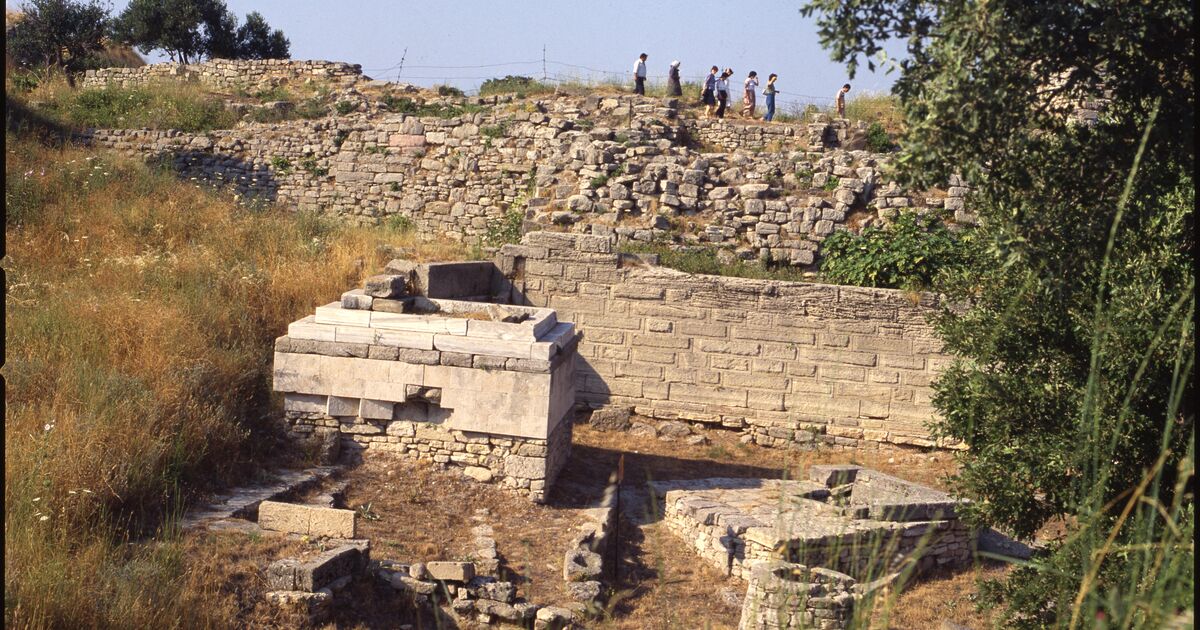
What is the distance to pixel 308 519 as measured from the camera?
7.22 metres

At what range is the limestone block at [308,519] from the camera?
23.5 ft

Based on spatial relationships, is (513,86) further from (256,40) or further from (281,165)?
(256,40)

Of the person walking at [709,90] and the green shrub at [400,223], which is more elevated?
the person walking at [709,90]

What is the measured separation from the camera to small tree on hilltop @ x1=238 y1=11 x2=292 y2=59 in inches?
1339

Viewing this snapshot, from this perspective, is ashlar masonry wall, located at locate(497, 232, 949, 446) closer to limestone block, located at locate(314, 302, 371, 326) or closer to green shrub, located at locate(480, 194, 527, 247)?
green shrub, located at locate(480, 194, 527, 247)

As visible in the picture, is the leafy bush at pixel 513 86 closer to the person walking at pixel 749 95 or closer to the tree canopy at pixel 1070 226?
the person walking at pixel 749 95

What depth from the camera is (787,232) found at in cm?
1373

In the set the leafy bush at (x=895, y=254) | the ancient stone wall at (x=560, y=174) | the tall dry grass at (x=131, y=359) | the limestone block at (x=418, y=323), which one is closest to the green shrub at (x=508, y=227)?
the ancient stone wall at (x=560, y=174)

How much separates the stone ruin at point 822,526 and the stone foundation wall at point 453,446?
4.03 ft

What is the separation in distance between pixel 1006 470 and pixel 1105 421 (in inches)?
28.7

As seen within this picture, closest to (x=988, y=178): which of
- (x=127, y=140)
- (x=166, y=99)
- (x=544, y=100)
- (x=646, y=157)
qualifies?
(x=646, y=157)

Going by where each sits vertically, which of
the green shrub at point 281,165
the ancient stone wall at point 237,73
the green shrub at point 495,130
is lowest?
the green shrub at point 281,165

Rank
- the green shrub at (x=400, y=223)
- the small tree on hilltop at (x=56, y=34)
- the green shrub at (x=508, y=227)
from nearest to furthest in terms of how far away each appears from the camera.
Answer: the green shrub at (x=508, y=227)
the green shrub at (x=400, y=223)
the small tree on hilltop at (x=56, y=34)

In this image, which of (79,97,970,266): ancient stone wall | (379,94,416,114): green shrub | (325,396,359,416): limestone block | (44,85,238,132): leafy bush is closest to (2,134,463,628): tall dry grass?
(325,396,359,416): limestone block
